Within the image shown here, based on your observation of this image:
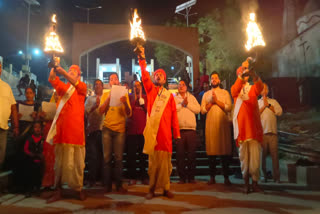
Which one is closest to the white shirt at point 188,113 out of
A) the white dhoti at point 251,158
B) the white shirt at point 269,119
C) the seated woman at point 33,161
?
the white dhoti at point 251,158

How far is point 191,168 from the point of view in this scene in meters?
5.80

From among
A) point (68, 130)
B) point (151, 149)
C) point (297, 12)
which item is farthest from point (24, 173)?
point (297, 12)

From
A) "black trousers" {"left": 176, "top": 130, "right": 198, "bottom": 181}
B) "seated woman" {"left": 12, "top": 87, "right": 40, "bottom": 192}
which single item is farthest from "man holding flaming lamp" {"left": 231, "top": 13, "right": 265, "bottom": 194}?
"seated woman" {"left": 12, "top": 87, "right": 40, "bottom": 192}

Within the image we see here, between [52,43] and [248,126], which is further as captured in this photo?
[248,126]

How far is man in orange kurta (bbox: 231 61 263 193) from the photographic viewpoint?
4.65m

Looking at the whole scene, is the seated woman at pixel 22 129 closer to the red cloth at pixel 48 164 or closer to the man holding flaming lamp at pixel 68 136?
the red cloth at pixel 48 164

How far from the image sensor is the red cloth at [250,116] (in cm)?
470

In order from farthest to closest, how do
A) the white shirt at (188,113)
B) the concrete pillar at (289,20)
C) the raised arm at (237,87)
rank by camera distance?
the concrete pillar at (289,20), the white shirt at (188,113), the raised arm at (237,87)

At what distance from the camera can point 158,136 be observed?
4.45 metres

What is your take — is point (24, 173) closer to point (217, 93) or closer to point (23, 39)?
point (217, 93)

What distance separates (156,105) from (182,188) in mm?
1894

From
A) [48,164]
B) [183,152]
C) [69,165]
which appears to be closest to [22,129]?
[48,164]

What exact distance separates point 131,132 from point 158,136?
5.19ft

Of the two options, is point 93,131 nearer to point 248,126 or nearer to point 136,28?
point 136,28
